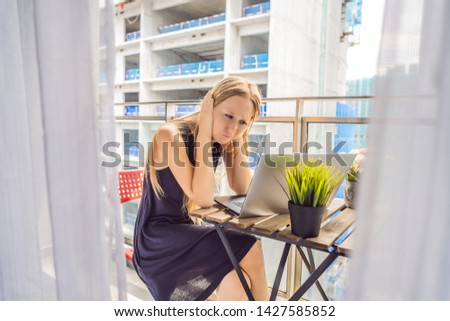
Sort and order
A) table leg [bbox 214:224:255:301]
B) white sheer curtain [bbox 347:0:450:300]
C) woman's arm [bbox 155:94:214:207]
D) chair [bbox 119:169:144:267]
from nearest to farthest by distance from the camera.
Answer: white sheer curtain [bbox 347:0:450:300]
table leg [bbox 214:224:255:301]
woman's arm [bbox 155:94:214:207]
chair [bbox 119:169:144:267]

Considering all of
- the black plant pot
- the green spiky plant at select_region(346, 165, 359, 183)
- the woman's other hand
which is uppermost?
the woman's other hand

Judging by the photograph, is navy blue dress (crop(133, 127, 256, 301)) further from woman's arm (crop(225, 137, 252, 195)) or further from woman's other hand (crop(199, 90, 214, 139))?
woman's arm (crop(225, 137, 252, 195))

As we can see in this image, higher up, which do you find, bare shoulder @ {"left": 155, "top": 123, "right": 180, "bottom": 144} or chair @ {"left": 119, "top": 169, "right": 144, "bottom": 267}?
bare shoulder @ {"left": 155, "top": 123, "right": 180, "bottom": 144}

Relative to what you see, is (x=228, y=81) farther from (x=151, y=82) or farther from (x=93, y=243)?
(x=151, y=82)

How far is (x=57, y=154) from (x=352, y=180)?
0.92 m

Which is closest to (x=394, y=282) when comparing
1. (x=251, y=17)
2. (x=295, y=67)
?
(x=251, y=17)

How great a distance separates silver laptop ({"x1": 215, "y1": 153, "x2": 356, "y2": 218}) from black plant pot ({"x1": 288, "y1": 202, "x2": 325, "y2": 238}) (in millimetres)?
126

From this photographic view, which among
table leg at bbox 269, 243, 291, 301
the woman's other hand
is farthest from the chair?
table leg at bbox 269, 243, 291, 301

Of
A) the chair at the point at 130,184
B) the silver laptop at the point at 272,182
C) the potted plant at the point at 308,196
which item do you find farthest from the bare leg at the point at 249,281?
the chair at the point at 130,184

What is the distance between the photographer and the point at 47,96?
67 cm

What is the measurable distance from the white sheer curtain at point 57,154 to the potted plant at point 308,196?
17.6 inches

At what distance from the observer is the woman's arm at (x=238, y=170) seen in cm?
136

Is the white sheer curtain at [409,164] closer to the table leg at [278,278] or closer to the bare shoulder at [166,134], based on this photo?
the table leg at [278,278]

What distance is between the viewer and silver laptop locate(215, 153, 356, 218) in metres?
0.91
